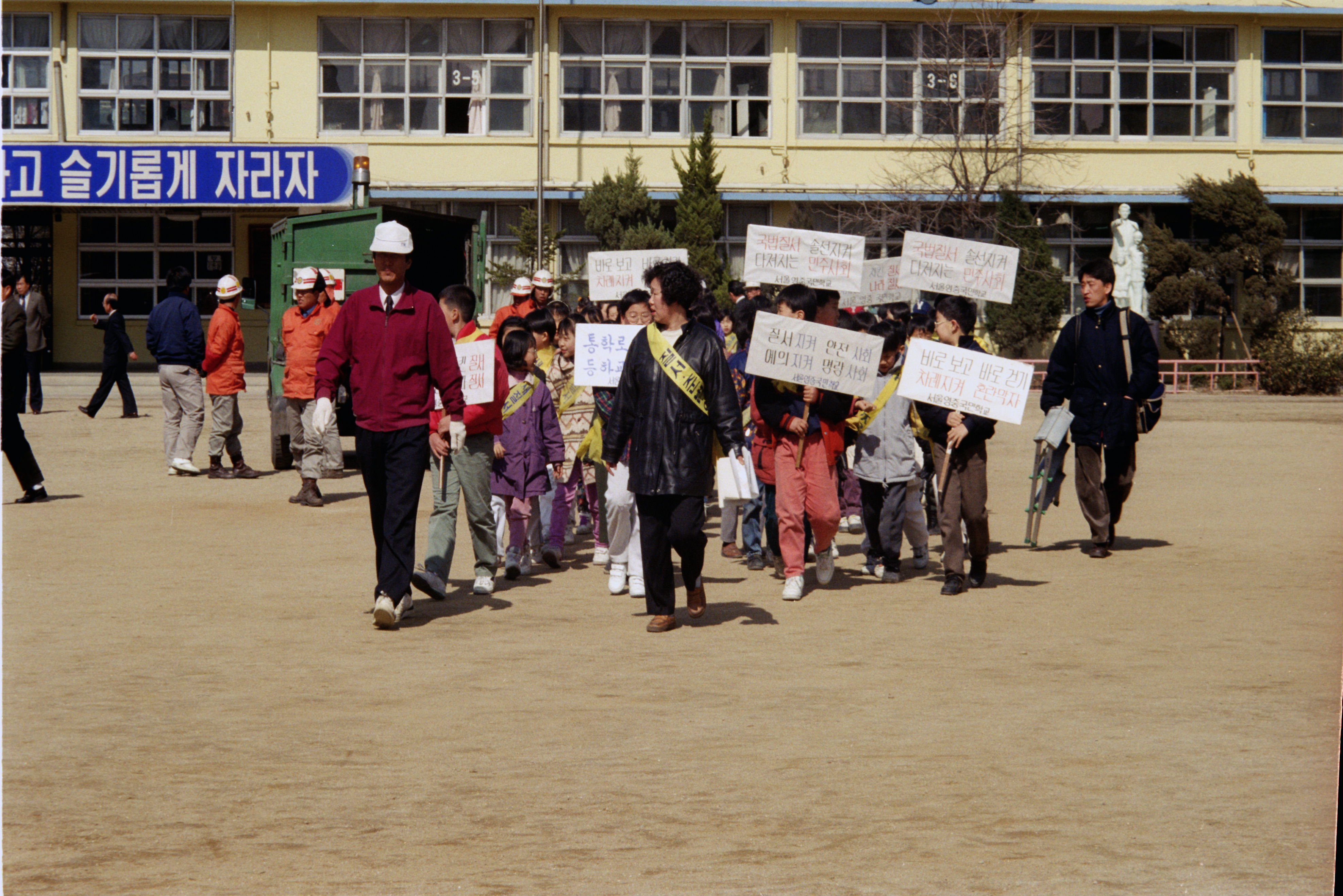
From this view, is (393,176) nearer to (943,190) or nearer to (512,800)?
(943,190)

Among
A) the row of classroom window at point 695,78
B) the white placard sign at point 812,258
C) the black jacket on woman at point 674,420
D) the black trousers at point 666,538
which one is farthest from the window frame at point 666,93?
the black trousers at point 666,538

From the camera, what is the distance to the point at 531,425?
9531 millimetres

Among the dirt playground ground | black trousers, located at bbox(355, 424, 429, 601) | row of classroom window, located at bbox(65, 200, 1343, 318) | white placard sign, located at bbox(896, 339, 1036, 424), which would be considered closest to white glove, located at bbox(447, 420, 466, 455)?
black trousers, located at bbox(355, 424, 429, 601)

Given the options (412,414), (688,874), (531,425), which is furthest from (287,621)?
(688,874)

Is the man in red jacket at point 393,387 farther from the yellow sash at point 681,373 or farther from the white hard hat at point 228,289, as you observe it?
the white hard hat at point 228,289

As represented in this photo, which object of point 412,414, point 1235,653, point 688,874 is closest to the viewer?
point 688,874

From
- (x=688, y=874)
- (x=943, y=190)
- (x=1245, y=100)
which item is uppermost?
(x=1245, y=100)

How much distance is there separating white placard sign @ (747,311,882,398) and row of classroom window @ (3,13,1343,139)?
2429cm

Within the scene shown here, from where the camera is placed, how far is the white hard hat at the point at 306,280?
1373cm

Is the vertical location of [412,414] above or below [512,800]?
above

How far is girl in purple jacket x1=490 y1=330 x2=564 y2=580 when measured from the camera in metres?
9.49

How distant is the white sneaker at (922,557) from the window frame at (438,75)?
965 inches

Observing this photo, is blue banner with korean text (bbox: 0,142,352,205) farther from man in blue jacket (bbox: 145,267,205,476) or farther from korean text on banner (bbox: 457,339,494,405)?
korean text on banner (bbox: 457,339,494,405)

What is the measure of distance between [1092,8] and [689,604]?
2814 centimetres
